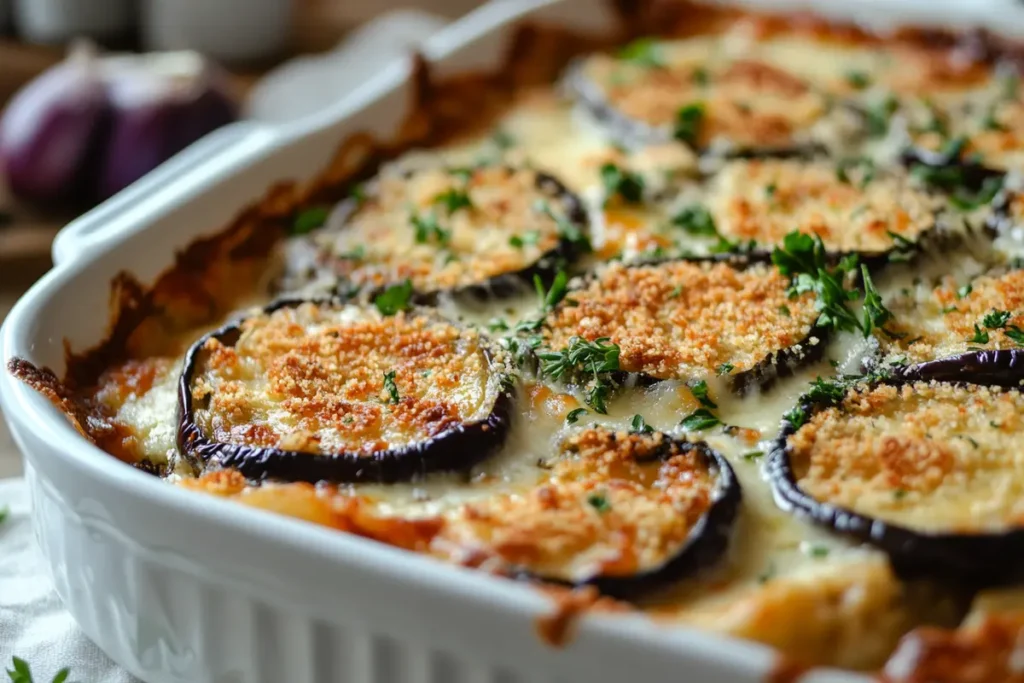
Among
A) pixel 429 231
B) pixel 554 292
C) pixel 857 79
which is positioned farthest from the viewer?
pixel 857 79

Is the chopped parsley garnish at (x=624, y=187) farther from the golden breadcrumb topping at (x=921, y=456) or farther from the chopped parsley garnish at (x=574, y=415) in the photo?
the golden breadcrumb topping at (x=921, y=456)

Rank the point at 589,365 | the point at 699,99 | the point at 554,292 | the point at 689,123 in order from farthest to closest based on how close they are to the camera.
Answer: the point at 699,99 < the point at 689,123 < the point at 554,292 < the point at 589,365

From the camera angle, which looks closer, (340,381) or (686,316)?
(340,381)

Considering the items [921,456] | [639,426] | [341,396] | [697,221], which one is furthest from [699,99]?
[921,456]

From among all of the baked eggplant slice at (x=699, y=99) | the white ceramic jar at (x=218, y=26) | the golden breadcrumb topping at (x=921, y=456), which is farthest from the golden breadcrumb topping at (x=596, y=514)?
the white ceramic jar at (x=218, y=26)

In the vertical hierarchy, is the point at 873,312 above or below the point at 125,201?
below

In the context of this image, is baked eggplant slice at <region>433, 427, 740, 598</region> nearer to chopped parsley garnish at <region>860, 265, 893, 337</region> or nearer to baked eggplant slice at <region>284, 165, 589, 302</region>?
chopped parsley garnish at <region>860, 265, 893, 337</region>

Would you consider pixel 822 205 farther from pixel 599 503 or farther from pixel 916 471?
pixel 599 503

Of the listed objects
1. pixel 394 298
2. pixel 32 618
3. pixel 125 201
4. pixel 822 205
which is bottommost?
pixel 32 618
